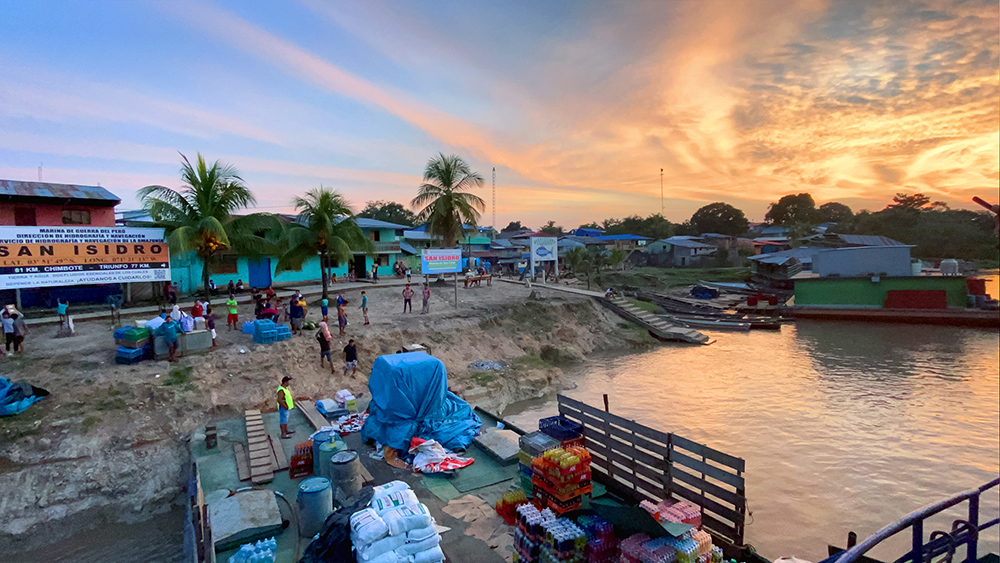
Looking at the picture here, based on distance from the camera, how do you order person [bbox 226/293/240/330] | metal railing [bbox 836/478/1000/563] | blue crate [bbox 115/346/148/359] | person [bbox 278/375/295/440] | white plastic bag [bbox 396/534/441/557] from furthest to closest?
1. person [bbox 226/293/240/330]
2. blue crate [bbox 115/346/148/359]
3. person [bbox 278/375/295/440]
4. white plastic bag [bbox 396/534/441/557]
5. metal railing [bbox 836/478/1000/563]

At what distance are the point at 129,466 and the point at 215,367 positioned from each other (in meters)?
Result: 4.25

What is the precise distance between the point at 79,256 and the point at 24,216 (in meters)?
7.60

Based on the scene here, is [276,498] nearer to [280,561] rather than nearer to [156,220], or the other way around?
[280,561]

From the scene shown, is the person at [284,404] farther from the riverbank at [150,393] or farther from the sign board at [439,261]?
the sign board at [439,261]

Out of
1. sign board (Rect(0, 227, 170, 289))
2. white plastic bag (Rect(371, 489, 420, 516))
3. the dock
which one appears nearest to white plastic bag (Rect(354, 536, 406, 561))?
white plastic bag (Rect(371, 489, 420, 516))

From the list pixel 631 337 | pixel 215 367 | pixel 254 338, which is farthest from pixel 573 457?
pixel 631 337

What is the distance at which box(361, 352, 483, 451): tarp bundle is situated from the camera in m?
10.3

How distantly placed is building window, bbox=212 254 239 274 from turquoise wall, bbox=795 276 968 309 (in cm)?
4270

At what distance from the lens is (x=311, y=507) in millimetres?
7266

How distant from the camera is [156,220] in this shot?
2136 centimetres

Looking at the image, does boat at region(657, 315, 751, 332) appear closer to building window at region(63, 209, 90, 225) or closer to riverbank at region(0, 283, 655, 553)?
riverbank at region(0, 283, 655, 553)

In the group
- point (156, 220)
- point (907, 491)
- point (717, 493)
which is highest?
point (156, 220)

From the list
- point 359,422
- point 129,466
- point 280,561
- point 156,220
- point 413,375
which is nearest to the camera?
point 280,561

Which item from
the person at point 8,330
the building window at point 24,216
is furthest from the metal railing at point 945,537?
the building window at point 24,216
